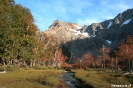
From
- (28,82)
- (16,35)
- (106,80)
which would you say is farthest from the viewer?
(16,35)

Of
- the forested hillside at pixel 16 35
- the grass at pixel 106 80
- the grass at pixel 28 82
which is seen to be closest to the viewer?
the grass at pixel 28 82

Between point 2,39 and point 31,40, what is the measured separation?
13506 mm

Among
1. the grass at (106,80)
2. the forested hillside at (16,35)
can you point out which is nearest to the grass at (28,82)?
the grass at (106,80)

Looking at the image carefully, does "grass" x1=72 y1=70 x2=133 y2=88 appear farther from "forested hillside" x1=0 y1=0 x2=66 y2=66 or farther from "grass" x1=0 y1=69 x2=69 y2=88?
"forested hillside" x1=0 y1=0 x2=66 y2=66

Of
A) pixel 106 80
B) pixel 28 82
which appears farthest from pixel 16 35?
pixel 106 80

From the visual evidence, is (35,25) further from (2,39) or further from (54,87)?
(54,87)

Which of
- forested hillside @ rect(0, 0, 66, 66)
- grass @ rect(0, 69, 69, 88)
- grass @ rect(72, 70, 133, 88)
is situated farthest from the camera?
forested hillside @ rect(0, 0, 66, 66)

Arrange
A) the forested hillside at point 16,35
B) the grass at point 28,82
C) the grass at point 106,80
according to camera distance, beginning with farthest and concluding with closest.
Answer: the forested hillside at point 16,35
the grass at point 106,80
the grass at point 28,82

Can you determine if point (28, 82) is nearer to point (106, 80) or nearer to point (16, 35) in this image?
point (106, 80)

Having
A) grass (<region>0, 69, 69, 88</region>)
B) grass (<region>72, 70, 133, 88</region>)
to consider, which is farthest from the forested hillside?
grass (<region>72, 70, 133, 88</region>)

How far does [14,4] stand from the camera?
8881 cm

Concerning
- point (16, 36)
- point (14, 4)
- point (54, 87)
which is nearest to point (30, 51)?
point (16, 36)

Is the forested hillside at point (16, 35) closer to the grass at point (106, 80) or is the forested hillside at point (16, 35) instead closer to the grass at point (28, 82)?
the grass at point (28, 82)

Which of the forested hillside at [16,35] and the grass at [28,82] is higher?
the forested hillside at [16,35]
